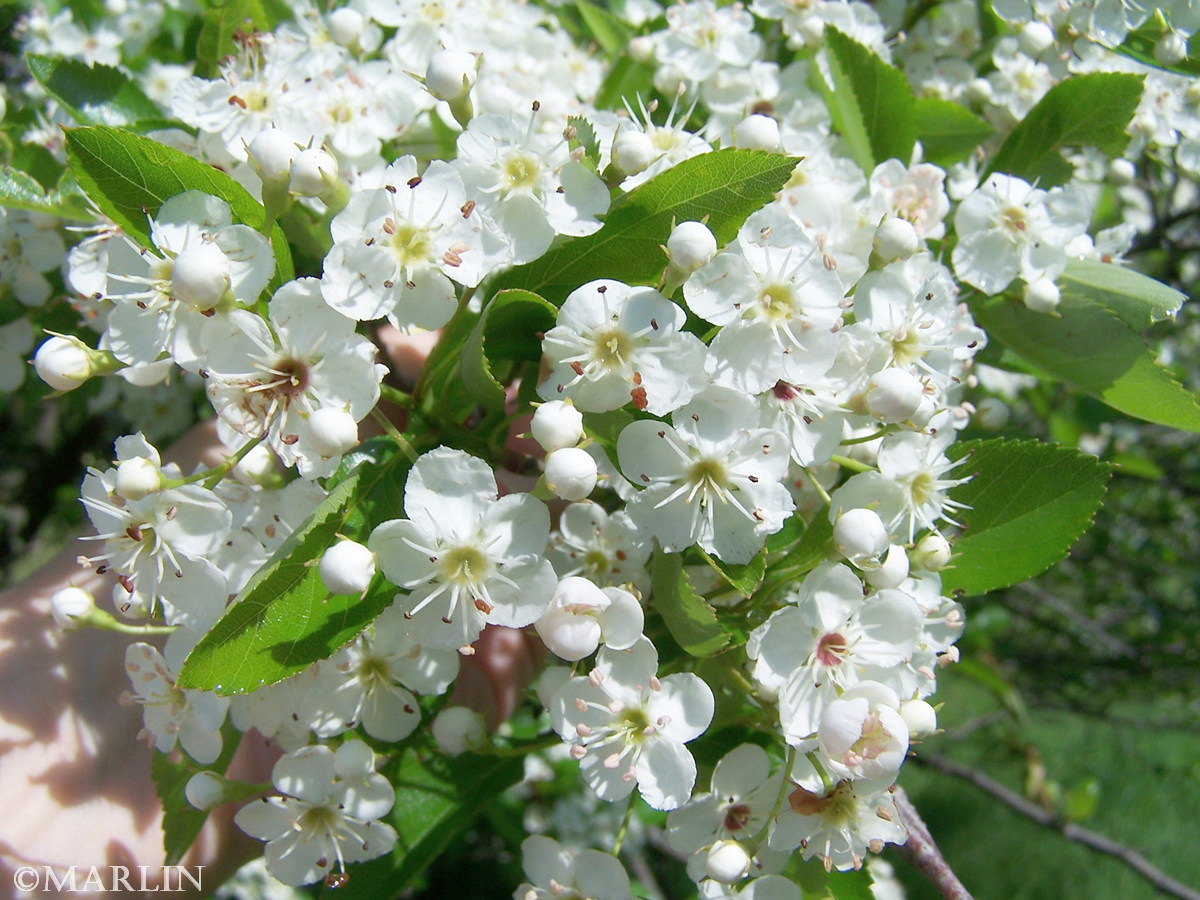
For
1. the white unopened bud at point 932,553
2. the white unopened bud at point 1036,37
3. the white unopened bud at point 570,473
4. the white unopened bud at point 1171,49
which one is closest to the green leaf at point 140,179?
the white unopened bud at point 570,473

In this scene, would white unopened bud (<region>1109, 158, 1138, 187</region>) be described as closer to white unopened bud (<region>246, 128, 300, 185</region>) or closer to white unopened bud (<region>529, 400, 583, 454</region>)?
white unopened bud (<region>529, 400, 583, 454</region>)

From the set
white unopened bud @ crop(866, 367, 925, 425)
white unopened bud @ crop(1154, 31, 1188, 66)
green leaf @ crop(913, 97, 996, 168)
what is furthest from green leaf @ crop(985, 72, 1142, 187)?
white unopened bud @ crop(866, 367, 925, 425)

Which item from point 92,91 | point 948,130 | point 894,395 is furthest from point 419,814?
point 948,130

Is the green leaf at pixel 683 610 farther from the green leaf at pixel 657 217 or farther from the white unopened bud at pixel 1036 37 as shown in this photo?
the white unopened bud at pixel 1036 37

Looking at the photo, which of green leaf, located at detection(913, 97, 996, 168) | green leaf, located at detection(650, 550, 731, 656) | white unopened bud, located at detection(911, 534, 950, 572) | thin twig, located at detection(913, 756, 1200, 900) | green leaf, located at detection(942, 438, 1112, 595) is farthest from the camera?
thin twig, located at detection(913, 756, 1200, 900)

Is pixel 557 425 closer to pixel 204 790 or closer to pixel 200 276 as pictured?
pixel 200 276

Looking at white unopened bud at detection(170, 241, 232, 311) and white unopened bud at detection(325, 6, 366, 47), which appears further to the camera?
white unopened bud at detection(325, 6, 366, 47)

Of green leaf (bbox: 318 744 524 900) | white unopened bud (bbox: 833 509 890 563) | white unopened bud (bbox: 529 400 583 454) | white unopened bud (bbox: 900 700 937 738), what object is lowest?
green leaf (bbox: 318 744 524 900)
